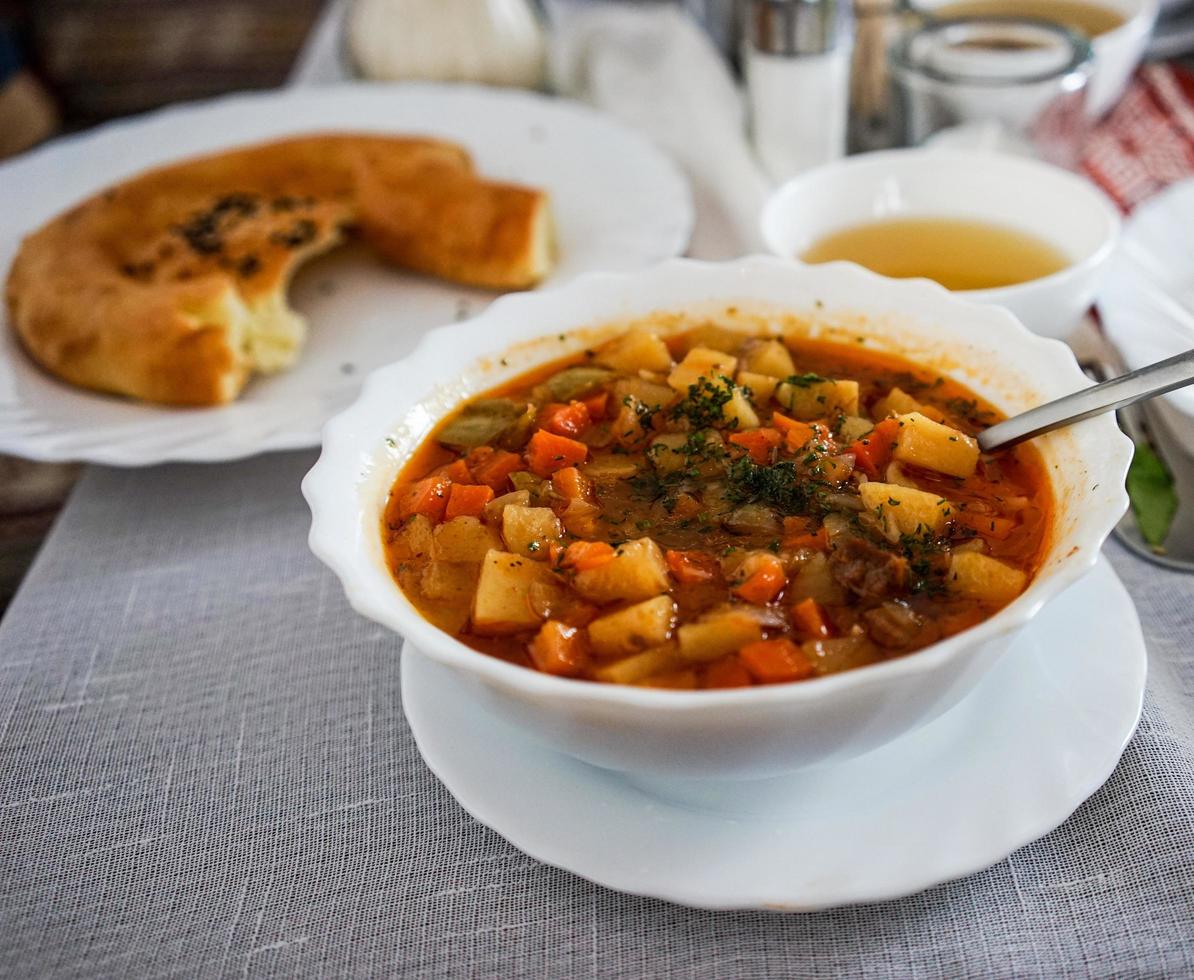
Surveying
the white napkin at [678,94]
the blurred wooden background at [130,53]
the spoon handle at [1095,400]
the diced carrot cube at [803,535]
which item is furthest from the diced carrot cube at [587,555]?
the blurred wooden background at [130,53]

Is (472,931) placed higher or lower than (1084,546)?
lower

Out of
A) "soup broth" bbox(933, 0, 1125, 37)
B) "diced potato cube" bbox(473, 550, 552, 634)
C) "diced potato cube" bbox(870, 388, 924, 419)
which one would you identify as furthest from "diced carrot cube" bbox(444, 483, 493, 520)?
"soup broth" bbox(933, 0, 1125, 37)

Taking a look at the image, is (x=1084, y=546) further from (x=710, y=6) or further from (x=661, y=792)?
(x=710, y=6)

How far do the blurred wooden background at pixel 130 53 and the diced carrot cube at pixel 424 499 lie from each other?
534cm

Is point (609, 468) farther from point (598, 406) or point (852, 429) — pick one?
point (852, 429)

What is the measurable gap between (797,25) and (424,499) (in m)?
2.27

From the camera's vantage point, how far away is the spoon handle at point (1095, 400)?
6.07 ft

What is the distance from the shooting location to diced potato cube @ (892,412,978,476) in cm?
208

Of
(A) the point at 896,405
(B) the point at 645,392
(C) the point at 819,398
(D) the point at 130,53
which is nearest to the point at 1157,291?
(A) the point at 896,405

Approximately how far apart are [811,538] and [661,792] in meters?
0.50

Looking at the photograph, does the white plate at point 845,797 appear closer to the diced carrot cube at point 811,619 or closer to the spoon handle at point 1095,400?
the diced carrot cube at point 811,619

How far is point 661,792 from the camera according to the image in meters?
1.79

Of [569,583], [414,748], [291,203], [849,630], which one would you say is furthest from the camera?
[291,203]

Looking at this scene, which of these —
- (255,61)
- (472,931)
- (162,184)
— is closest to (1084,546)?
(472,931)
